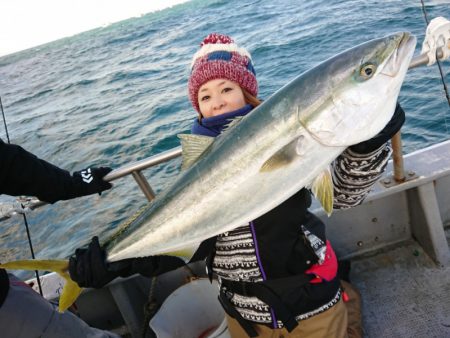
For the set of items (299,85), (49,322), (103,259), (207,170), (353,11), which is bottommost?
(353,11)

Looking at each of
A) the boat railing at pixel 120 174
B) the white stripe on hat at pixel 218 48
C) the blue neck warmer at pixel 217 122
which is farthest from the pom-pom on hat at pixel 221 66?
the boat railing at pixel 120 174

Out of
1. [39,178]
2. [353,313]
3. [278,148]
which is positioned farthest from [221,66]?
[353,313]

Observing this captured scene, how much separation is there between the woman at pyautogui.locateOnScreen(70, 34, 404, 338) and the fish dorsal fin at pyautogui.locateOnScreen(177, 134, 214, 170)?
0.25 meters

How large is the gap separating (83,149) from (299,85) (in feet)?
36.2

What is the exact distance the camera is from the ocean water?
25.3ft

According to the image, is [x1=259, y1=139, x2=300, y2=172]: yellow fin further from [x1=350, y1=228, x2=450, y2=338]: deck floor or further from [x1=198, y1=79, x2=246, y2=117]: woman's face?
[x1=350, y1=228, x2=450, y2=338]: deck floor

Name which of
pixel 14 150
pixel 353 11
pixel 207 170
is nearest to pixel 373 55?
pixel 207 170

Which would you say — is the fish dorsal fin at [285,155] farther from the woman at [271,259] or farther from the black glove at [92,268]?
the black glove at [92,268]

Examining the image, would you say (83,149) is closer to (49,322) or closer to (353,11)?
(49,322)

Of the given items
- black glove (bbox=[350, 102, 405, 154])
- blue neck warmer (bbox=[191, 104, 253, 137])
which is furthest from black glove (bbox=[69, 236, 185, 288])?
black glove (bbox=[350, 102, 405, 154])

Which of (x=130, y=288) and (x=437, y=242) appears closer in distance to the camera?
(x=437, y=242)

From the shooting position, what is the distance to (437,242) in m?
3.29

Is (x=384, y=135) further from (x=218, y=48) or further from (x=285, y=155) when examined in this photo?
(x=218, y=48)

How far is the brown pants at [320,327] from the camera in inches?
87.8
